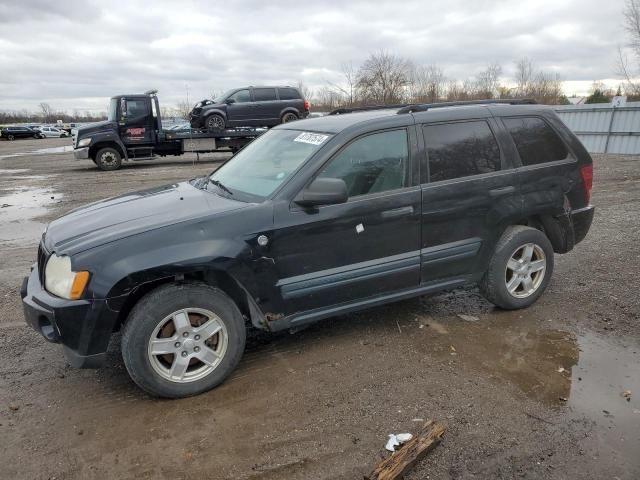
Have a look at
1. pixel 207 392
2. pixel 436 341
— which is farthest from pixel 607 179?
pixel 207 392

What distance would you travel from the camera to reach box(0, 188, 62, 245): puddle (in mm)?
7652

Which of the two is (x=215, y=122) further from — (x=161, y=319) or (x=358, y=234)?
(x=161, y=319)

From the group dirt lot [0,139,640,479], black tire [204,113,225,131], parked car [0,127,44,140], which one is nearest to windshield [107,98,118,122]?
black tire [204,113,225,131]

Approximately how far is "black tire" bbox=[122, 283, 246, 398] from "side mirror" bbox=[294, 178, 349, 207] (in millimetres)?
849

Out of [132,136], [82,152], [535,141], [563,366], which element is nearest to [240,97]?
[132,136]

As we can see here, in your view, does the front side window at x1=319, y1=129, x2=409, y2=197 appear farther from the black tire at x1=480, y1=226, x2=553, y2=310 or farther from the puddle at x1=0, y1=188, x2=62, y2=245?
the puddle at x1=0, y1=188, x2=62, y2=245

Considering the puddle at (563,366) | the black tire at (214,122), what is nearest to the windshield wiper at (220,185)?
the puddle at (563,366)

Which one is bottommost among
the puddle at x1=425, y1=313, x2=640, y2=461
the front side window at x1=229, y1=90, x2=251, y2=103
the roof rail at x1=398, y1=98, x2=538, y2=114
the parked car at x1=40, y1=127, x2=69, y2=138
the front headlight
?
the parked car at x1=40, y1=127, x2=69, y2=138

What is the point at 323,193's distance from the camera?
3271 millimetres

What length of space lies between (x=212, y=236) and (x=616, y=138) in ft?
68.3

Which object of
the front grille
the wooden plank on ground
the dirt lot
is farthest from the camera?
the front grille

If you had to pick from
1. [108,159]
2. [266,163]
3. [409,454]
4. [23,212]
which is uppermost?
[266,163]

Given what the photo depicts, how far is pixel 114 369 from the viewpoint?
11.8ft

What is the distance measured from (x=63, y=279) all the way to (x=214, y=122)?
16.1 metres
